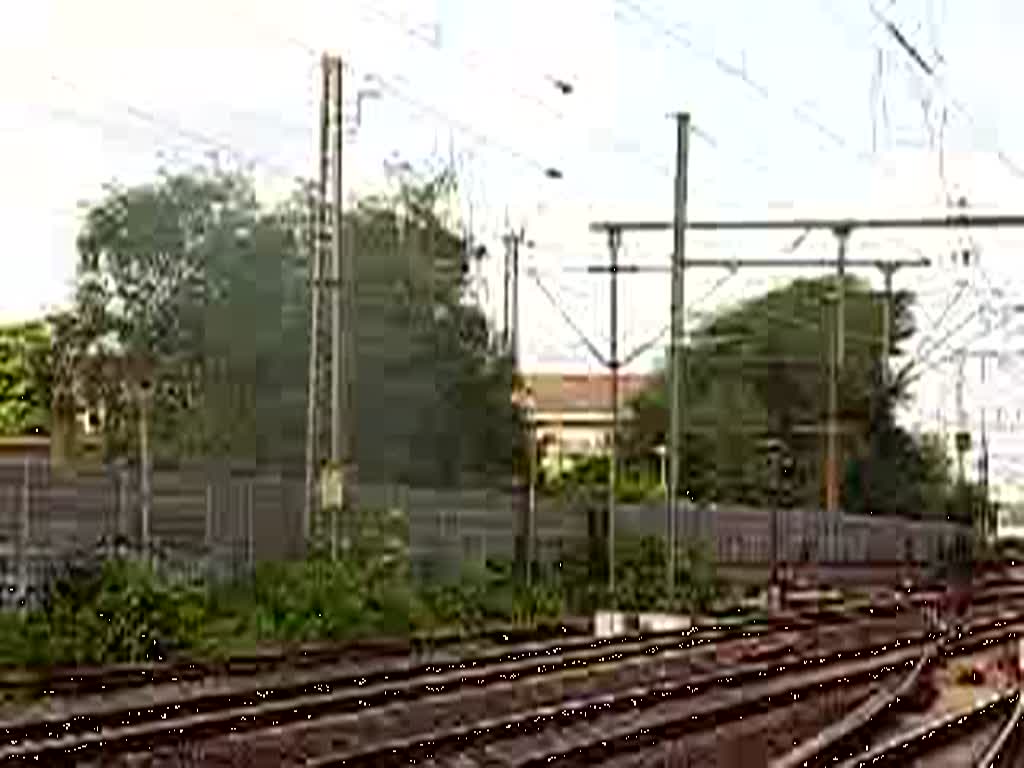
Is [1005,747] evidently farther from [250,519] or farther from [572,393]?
[572,393]

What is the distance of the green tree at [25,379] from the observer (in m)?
77.0

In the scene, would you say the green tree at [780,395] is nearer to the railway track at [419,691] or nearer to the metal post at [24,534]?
the railway track at [419,691]

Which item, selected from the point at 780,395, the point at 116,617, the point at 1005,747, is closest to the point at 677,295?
the point at 116,617

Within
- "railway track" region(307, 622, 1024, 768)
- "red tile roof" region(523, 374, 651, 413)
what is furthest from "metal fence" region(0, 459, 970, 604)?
"red tile roof" region(523, 374, 651, 413)

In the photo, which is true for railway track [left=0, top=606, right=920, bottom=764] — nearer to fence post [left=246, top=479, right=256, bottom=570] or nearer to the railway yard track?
the railway yard track

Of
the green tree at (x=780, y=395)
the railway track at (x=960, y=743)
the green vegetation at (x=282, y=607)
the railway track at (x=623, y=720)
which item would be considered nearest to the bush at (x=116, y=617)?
the green vegetation at (x=282, y=607)

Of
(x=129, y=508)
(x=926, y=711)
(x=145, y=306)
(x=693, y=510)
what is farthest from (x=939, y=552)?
(x=926, y=711)

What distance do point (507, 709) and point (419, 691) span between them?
1.53 m

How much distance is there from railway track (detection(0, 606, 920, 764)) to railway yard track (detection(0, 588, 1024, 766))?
3cm

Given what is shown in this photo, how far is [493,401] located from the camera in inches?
2680

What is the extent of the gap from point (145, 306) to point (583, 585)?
75.3ft

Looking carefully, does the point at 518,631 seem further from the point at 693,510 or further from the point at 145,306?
the point at 145,306

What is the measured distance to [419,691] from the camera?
82.8 ft

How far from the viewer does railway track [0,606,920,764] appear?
62.6 feet
